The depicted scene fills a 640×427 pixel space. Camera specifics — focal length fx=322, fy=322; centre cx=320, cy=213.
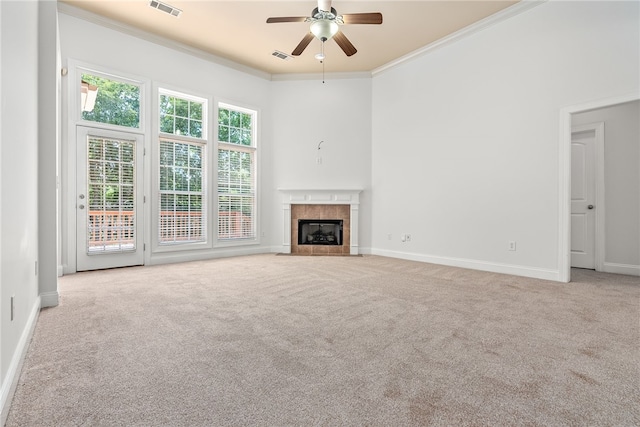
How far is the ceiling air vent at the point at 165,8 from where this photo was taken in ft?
13.4

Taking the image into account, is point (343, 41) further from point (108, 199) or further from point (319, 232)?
point (108, 199)

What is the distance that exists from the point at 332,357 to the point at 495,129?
13.2 feet

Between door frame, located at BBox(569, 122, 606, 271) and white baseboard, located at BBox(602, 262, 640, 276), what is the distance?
0.18 feet

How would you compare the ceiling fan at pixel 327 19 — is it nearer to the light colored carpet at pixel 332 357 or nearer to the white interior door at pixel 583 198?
the light colored carpet at pixel 332 357

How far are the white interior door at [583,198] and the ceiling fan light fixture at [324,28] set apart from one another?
13.1 feet

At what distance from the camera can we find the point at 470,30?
461 centimetres

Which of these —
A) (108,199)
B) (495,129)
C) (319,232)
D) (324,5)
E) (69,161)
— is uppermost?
(324,5)

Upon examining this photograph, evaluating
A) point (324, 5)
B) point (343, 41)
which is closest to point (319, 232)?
point (343, 41)

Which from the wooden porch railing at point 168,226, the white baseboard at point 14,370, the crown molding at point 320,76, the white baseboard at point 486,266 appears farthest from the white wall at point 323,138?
the white baseboard at point 14,370

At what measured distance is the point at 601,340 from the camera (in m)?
2.05

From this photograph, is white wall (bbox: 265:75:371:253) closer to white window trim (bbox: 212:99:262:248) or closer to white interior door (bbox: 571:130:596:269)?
white window trim (bbox: 212:99:262:248)

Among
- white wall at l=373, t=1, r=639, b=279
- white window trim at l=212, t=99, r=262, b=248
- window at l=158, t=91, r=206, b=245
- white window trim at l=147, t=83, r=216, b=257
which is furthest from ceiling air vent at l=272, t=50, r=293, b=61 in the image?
white wall at l=373, t=1, r=639, b=279

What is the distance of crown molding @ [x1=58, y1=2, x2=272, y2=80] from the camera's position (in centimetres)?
416

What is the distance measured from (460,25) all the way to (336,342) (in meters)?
4.71
